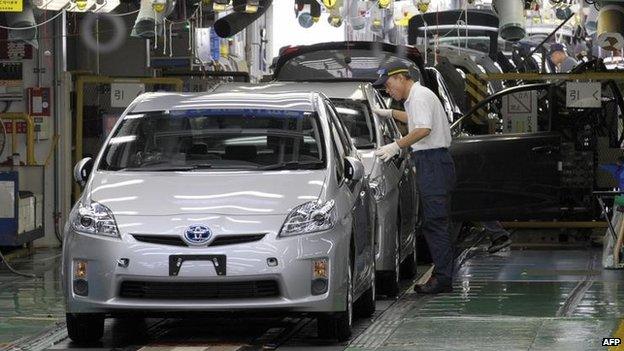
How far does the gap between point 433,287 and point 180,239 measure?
13.0 ft

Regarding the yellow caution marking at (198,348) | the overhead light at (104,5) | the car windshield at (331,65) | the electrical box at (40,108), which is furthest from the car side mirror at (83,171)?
the car windshield at (331,65)

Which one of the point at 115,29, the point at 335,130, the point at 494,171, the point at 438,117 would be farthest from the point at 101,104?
the point at 335,130

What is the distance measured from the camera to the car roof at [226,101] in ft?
38.8

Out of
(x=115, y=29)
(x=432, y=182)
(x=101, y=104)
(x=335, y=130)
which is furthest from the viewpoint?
(x=115, y=29)

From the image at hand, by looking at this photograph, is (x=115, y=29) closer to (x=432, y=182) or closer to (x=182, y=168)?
(x=432, y=182)

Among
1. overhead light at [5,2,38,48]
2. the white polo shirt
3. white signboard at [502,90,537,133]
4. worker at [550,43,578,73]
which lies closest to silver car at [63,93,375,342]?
the white polo shirt

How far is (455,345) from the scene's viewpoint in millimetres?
10562

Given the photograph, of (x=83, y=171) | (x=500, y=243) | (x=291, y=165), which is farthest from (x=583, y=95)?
(x=83, y=171)

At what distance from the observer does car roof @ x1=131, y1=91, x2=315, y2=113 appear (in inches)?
465

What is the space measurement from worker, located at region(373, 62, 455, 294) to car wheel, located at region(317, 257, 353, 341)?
282 cm

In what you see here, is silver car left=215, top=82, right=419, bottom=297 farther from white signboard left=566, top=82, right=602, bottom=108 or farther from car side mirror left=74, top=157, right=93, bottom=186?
white signboard left=566, top=82, right=602, bottom=108

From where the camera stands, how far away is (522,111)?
67.4 feet

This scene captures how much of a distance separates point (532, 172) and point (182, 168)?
7983mm

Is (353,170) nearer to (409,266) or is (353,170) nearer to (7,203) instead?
(409,266)
